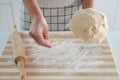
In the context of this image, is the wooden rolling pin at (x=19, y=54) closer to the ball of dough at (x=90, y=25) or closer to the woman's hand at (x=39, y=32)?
the woman's hand at (x=39, y=32)

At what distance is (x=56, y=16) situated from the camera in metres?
0.99

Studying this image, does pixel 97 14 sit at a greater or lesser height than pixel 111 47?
greater

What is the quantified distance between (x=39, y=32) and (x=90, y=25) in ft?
0.56

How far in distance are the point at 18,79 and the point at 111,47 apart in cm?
37

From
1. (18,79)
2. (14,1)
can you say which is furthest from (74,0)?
(14,1)

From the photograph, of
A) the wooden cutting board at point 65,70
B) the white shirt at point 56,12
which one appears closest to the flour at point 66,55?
the wooden cutting board at point 65,70

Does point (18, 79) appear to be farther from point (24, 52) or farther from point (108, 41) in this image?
point (108, 41)

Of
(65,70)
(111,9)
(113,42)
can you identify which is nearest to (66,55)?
(65,70)

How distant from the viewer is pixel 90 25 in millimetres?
698

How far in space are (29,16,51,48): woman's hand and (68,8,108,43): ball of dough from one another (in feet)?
0.35

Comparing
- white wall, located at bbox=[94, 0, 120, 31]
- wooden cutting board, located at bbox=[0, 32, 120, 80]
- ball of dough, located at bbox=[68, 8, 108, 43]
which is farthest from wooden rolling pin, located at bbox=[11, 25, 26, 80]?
white wall, located at bbox=[94, 0, 120, 31]

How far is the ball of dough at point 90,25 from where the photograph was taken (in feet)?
2.30

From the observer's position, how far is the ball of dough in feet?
2.30

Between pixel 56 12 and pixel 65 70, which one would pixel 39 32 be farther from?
pixel 56 12
